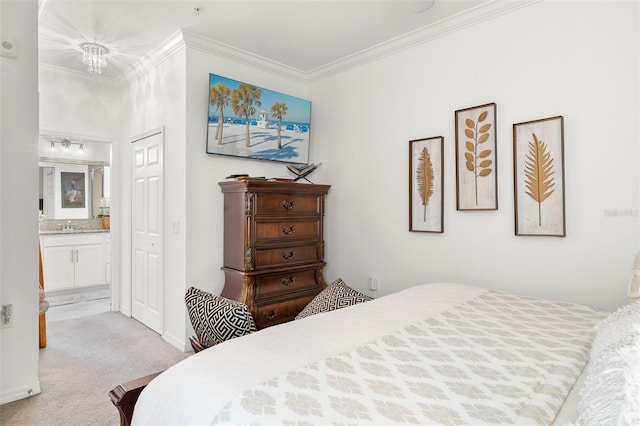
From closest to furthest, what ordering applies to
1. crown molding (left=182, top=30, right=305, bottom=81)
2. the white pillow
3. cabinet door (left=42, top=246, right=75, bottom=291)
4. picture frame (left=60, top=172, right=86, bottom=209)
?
the white pillow, crown molding (left=182, top=30, right=305, bottom=81), cabinet door (left=42, top=246, right=75, bottom=291), picture frame (left=60, top=172, right=86, bottom=209)

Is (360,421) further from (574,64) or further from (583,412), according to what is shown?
(574,64)

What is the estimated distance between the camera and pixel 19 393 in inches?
89.7

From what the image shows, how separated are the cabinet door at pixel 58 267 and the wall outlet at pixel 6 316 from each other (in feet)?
10.4

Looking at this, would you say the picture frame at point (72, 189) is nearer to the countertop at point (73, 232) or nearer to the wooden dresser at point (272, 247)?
the countertop at point (73, 232)

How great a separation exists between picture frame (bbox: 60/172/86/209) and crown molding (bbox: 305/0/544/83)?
3.95 meters

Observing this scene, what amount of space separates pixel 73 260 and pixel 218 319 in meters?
4.91

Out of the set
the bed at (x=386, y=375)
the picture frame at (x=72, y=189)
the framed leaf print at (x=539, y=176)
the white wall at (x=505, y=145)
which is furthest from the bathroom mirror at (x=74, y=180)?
the framed leaf print at (x=539, y=176)

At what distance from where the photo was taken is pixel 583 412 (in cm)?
74

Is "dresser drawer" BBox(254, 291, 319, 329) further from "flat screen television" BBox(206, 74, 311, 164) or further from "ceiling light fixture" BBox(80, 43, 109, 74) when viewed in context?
"ceiling light fixture" BBox(80, 43, 109, 74)

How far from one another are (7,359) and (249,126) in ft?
8.07

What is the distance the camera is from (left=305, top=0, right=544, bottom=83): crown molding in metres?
2.52

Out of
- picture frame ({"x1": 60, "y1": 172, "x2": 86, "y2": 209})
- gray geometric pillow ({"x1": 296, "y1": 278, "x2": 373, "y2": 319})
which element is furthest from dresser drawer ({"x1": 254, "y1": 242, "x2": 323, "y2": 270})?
picture frame ({"x1": 60, "y1": 172, "x2": 86, "y2": 209})

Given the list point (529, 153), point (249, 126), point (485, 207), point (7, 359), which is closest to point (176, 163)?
point (249, 126)

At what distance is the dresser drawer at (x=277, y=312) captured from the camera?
9.86 feet
